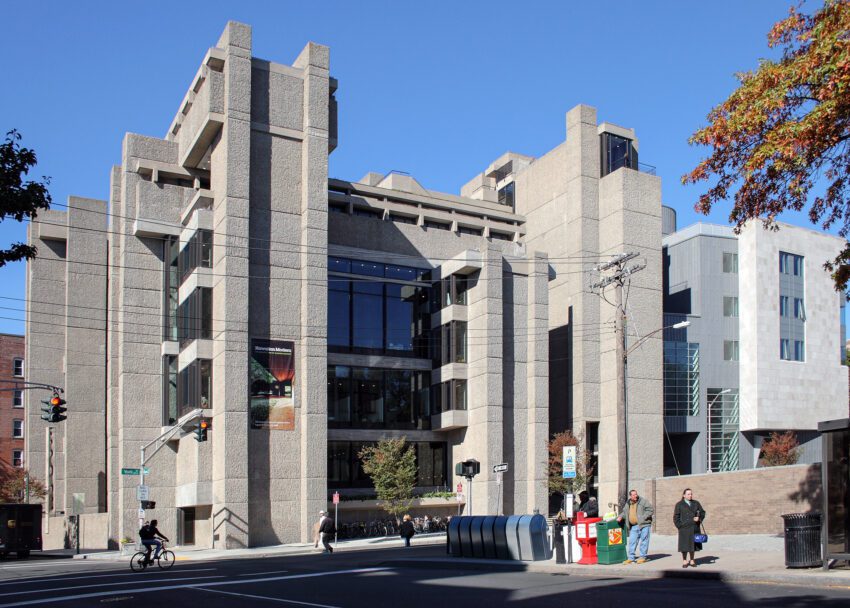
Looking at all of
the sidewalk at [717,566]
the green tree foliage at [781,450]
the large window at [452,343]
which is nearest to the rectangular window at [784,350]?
the green tree foliage at [781,450]

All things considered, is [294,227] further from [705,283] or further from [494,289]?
[705,283]

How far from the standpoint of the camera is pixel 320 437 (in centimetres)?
4662

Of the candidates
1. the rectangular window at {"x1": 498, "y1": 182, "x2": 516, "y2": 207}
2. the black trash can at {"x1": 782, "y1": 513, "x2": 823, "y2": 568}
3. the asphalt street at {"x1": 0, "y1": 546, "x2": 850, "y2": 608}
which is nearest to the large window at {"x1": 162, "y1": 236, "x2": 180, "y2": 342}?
the rectangular window at {"x1": 498, "y1": 182, "x2": 516, "y2": 207}

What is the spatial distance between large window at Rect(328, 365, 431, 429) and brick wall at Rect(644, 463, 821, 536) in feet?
80.1

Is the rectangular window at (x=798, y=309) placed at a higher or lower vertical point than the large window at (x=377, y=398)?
higher

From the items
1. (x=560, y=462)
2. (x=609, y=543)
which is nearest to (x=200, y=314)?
(x=560, y=462)

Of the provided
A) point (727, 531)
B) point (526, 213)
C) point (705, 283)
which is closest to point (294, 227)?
point (526, 213)

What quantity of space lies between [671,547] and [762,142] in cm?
1464

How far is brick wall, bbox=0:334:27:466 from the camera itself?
80.4 metres

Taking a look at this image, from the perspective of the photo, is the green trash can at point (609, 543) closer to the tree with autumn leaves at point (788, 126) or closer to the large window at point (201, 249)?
the tree with autumn leaves at point (788, 126)

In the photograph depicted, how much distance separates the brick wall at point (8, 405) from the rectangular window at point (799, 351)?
6290 cm

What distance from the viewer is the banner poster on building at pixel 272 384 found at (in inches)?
1807

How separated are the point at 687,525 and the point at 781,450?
155 ft

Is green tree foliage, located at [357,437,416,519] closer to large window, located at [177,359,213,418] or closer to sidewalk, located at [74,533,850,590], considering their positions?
large window, located at [177,359,213,418]
